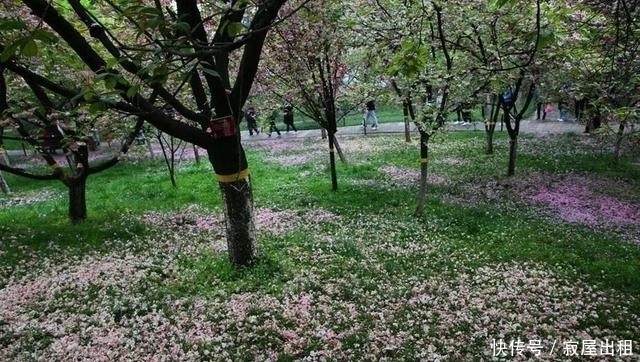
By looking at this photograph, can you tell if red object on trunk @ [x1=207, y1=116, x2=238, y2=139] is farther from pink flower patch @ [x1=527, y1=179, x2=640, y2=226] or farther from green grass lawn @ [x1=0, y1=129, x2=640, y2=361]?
pink flower patch @ [x1=527, y1=179, x2=640, y2=226]

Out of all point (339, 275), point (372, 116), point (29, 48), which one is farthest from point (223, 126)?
point (372, 116)

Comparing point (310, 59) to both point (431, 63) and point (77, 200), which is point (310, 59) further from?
point (77, 200)

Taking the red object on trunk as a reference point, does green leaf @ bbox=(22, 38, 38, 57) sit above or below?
above

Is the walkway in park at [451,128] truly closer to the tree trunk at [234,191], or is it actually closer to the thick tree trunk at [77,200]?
the thick tree trunk at [77,200]

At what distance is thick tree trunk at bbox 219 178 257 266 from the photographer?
944cm

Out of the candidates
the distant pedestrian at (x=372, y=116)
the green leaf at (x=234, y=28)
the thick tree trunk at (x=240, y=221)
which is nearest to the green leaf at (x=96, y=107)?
the green leaf at (x=234, y=28)

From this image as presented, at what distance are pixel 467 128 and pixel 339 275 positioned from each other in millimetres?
25827

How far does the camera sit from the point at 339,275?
978 centimetres

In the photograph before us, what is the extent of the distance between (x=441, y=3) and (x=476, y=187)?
8308 mm

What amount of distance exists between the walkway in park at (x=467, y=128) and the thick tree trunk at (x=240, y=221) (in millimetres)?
19668

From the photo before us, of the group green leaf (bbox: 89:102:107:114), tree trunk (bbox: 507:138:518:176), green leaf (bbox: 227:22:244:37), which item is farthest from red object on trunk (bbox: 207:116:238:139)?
tree trunk (bbox: 507:138:518:176)

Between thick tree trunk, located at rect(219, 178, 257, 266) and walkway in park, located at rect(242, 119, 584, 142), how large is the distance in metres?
19.7

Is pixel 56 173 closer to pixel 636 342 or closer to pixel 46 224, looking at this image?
pixel 46 224

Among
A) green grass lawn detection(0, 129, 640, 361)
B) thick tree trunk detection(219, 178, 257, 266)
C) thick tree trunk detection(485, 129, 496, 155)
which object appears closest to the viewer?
green grass lawn detection(0, 129, 640, 361)
